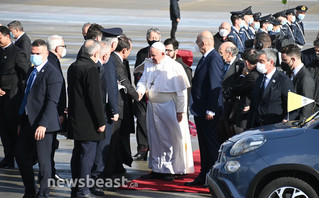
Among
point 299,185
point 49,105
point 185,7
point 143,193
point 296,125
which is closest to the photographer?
point 299,185

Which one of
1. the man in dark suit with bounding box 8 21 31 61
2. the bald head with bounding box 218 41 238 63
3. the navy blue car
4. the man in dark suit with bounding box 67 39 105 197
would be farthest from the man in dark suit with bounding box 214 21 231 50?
the navy blue car

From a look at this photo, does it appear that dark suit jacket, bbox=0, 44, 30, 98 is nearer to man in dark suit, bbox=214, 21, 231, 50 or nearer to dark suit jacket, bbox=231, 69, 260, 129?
dark suit jacket, bbox=231, 69, 260, 129

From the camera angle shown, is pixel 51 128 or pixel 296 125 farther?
pixel 51 128

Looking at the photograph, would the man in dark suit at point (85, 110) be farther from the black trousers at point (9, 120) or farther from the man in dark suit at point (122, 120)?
the black trousers at point (9, 120)

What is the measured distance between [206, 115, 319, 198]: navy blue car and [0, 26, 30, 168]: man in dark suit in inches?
150

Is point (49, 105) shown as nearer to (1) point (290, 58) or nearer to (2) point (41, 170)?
(2) point (41, 170)

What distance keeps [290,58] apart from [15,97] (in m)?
3.78

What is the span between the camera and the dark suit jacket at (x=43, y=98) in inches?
292

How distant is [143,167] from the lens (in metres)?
9.45

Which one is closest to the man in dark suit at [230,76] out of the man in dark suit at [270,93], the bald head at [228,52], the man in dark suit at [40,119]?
the bald head at [228,52]

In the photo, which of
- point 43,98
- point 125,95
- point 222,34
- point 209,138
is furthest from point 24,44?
point 222,34

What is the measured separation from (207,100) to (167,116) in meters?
0.65

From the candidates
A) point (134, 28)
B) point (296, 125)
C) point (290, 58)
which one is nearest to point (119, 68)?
point (290, 58)

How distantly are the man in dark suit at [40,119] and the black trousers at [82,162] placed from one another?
0.29 metres
